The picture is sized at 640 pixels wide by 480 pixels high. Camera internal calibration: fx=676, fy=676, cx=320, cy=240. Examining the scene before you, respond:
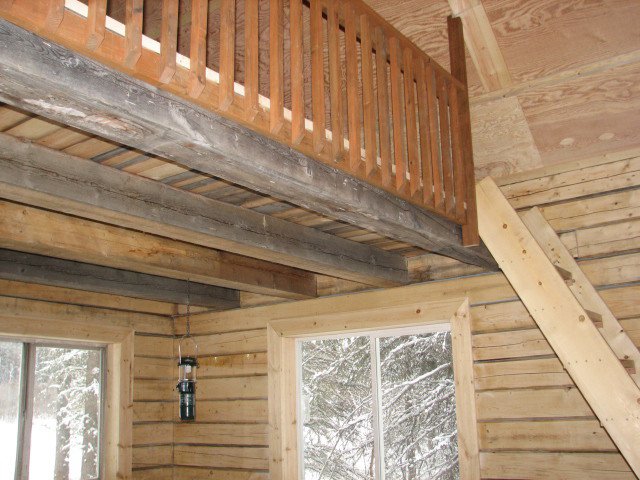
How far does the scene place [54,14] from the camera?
1.74 meters

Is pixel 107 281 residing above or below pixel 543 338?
above

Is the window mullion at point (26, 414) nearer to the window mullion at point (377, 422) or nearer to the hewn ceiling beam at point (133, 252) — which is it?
the hewn ceiling beam at point (133, 252)

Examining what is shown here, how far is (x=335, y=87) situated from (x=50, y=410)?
4.16 m

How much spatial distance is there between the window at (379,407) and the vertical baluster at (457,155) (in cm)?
153

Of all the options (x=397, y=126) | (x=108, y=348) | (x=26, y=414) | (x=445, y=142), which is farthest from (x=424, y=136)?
(x=26, y=414)

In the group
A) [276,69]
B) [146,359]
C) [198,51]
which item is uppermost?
[276,69]

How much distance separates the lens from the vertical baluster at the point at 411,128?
135 inches

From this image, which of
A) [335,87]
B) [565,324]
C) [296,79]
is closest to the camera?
[296,79]

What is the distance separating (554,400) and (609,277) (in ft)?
2.81

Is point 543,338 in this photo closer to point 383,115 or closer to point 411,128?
point 411,128

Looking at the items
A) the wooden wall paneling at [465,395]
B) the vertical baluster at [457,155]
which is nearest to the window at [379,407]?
the wooden wall paneling at [465,395]

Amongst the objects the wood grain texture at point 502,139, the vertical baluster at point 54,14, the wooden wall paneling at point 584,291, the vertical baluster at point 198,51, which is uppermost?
the wood grain texture at point 502,139

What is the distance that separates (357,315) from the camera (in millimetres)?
5391

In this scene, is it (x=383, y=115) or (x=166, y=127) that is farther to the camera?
(x=383, y=115)
